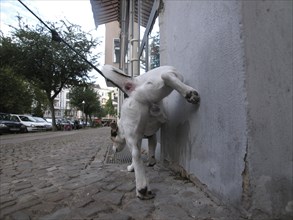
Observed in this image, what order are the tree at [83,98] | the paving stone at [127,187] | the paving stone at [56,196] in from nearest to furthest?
the paving stone at [56,196] < the paving stone at [127,187] < the tree at [83,98]

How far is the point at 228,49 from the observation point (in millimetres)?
2223

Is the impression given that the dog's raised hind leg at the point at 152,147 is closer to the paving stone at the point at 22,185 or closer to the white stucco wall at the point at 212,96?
the white stucco wall at the point at 212,96

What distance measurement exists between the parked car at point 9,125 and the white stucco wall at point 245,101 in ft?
72.0

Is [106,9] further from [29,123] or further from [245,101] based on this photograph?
[29,123]

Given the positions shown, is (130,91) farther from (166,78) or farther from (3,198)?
(3,198)

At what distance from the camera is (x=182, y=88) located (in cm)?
275

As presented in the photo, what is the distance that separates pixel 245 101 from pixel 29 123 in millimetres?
25579

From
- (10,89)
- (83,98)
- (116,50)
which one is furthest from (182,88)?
(83,98)

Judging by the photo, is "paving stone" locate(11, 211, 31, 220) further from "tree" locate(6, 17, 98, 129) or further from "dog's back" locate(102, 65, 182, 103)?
"tree" locate(6, 17, 98, 129)

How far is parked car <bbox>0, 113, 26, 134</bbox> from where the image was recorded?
71.1 feet

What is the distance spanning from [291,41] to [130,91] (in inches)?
62.8

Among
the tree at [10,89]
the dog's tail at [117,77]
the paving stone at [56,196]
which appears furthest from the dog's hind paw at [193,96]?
the tree at [10,89]

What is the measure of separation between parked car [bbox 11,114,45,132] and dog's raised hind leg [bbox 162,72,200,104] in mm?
23868

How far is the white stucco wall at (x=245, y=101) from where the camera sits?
1.91m
